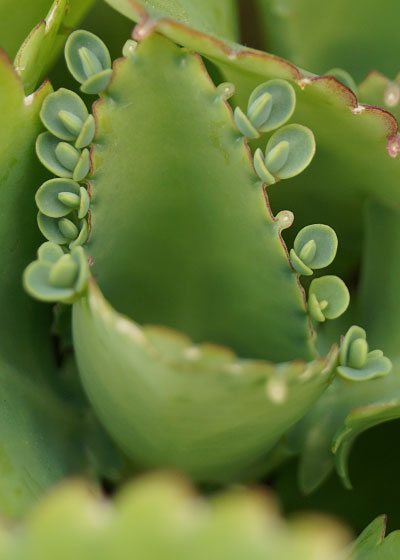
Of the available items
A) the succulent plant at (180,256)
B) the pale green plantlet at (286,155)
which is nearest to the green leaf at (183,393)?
the succulent plant at (180,256)

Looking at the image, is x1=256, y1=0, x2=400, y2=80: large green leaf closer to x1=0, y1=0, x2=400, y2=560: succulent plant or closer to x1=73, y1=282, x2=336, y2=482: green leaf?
x1=0, y1=0, x2=400, y2=560: succulent plant

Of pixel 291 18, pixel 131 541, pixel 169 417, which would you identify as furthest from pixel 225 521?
pixel 291 18

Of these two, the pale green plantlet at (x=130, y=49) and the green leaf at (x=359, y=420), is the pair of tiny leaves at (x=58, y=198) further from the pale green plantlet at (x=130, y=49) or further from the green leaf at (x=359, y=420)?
the green leaf at (x=359, y=420)

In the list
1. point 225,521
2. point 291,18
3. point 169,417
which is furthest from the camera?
point 291,18

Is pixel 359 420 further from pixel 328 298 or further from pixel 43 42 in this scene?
pixel 43 42

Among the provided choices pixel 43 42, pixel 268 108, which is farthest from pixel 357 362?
pixel 43 42

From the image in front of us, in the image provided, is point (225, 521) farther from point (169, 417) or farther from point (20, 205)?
point (20, 205)
